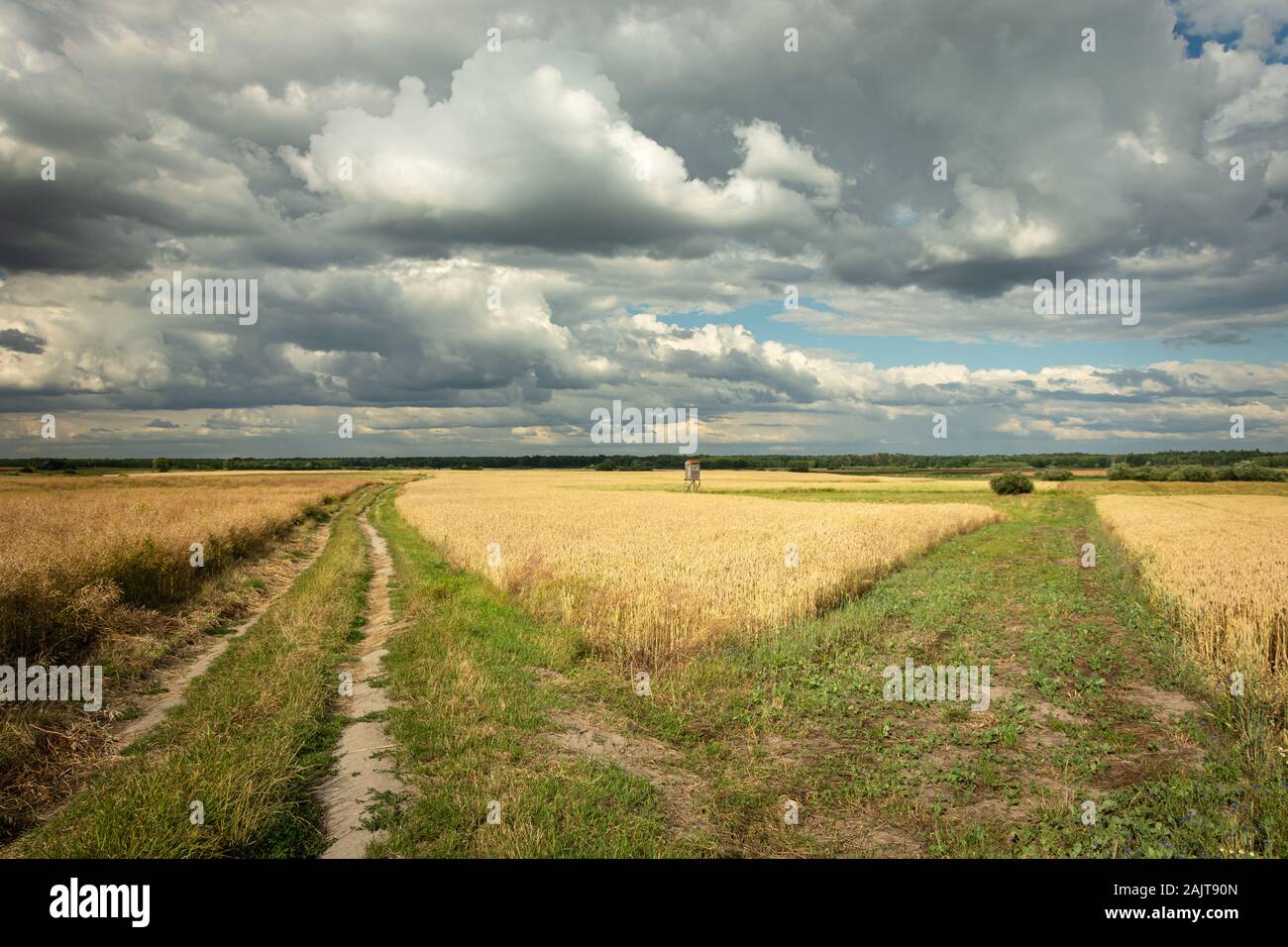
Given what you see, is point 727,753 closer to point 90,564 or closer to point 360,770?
point 360,770

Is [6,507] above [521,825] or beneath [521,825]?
above

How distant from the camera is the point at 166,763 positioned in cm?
693

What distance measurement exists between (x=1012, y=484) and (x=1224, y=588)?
76.7m

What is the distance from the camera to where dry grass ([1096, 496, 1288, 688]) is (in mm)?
11500

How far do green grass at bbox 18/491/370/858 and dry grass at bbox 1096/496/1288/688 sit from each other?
1429 centimetres

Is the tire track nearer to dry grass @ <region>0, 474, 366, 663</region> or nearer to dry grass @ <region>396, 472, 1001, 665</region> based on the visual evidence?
dry grass @ <region>396, 472, 1001, 665</region>

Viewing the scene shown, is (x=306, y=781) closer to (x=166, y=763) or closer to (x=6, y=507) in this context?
(x=166, y=763)

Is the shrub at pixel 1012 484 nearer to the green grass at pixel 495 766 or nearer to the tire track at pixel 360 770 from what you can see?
the green grass at pixel 495 766

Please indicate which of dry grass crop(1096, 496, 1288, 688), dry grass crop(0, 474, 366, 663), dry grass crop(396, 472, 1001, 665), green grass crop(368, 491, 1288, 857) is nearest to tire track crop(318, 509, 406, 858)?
green grass crop(368, 491, 1288, 857)

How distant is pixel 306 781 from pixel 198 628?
380 inches

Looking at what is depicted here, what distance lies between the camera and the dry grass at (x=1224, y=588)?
1150cm

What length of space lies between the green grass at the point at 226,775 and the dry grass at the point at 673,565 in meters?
5.19
